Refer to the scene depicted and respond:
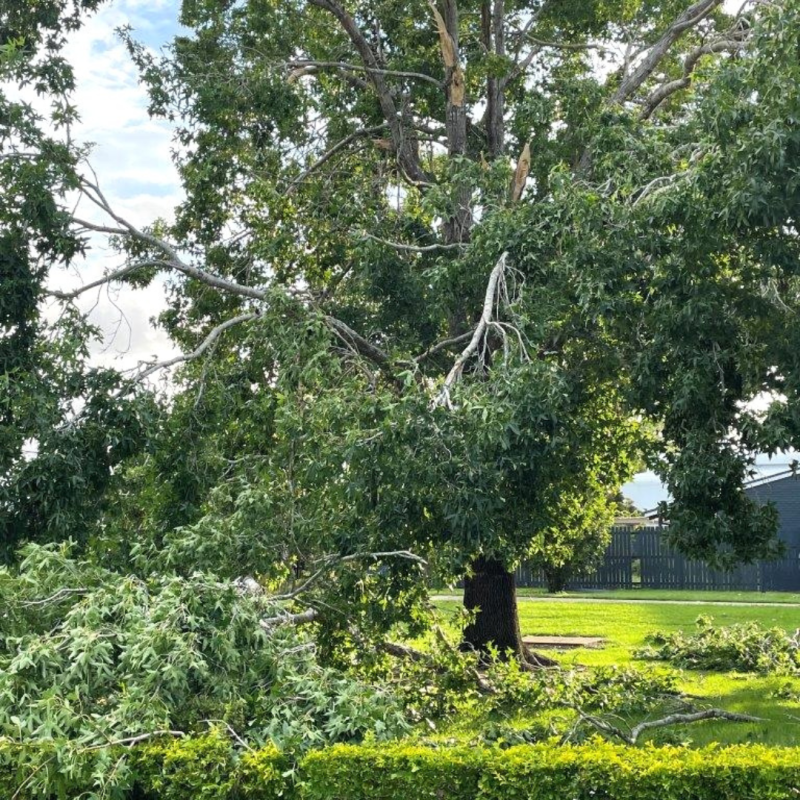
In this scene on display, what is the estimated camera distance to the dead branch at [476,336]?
9.06m

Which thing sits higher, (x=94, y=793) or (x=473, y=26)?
(x=473, y=26)

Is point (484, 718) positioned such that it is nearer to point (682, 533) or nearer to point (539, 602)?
point (682, 533)

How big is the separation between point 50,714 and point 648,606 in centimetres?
2037

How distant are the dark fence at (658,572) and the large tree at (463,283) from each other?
13.9 m

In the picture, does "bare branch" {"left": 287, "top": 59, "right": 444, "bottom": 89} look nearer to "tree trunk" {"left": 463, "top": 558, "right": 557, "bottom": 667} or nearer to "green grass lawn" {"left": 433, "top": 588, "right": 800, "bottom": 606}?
"tree trunk" {"left": 463, "top": 558, "right": 557, "bottom": 667}

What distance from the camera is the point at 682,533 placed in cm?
980

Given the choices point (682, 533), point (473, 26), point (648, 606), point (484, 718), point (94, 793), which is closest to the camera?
point (94, 793)

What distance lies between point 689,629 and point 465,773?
14.7 meters

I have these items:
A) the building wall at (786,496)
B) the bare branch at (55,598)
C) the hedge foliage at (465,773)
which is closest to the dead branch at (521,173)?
the bare branch at (55,598)

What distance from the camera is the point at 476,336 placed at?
10008 mm

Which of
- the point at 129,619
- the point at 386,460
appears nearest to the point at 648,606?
the point at 386,460

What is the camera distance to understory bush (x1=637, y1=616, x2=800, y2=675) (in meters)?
14.9

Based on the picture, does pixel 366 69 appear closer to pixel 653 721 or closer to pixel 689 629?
pixel 653 721

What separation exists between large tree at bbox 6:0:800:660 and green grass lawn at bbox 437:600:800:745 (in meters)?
1.70
